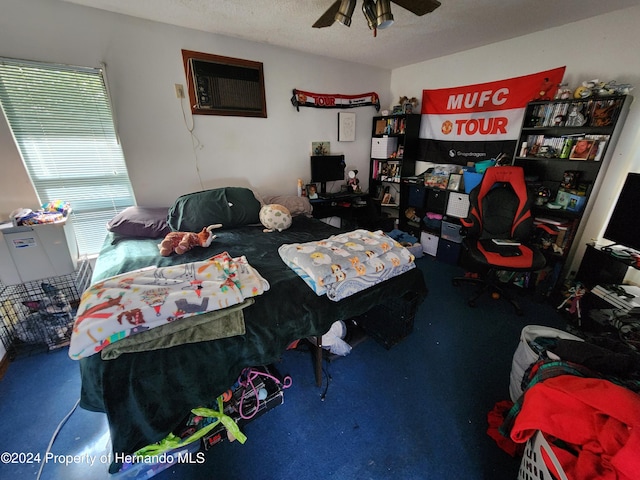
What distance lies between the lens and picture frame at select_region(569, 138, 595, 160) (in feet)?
7.04

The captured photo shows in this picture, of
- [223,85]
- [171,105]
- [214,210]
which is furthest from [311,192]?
[171,105]

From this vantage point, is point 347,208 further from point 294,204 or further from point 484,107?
point 484,107

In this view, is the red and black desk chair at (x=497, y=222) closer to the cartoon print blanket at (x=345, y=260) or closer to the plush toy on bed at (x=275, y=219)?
the cartoon print blanket at (x=345, y=260)

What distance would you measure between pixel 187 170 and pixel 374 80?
2852mm

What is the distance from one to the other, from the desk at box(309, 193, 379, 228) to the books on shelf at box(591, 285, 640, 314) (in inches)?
90.2

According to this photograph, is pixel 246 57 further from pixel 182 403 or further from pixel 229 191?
pixel 182 403

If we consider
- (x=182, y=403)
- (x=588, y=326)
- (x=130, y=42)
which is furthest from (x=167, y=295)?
(x=588, y=326)

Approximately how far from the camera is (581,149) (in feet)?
7.17

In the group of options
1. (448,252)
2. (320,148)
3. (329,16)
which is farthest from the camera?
(320,148)

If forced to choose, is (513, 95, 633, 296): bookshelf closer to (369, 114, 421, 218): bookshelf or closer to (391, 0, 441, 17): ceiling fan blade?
(369, 114, 421, 218): bookshelf

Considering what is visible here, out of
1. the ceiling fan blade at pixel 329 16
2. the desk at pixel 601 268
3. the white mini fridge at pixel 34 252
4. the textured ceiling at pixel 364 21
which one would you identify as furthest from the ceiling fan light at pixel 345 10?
the desk at pixel 601 268

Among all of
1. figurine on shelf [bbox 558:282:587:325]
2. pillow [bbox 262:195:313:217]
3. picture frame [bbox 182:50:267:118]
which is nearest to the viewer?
figurine on shelf [bbox 558:282:587:325]

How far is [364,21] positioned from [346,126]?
55.9 inches

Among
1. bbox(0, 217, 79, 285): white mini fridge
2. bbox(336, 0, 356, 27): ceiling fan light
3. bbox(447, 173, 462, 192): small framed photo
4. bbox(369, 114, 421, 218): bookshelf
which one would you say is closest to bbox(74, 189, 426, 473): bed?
bbox(0, 217, 79, 285): white mini fridge
